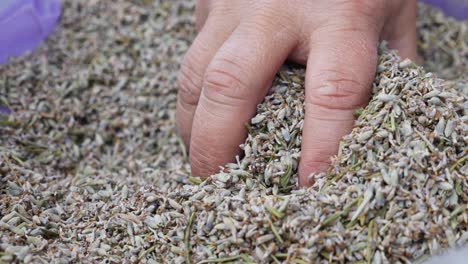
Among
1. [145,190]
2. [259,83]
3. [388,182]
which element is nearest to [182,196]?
[145,190]

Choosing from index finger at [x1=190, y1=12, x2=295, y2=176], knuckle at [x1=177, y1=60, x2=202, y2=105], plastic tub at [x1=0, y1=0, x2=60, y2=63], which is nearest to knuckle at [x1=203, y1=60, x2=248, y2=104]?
index finger at [x1=190, y1=12, x2=295, y2=176]

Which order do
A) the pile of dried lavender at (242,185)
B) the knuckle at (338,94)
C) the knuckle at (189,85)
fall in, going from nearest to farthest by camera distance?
1. the pile of dried lavender at (242,185)
2. the knuckle at (338,94)
3. the knuckle at (189,85)

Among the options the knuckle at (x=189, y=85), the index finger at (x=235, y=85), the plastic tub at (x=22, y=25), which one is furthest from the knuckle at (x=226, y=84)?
the plastic tub at (x=22, y=25)

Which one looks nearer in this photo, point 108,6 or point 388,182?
point 388,182

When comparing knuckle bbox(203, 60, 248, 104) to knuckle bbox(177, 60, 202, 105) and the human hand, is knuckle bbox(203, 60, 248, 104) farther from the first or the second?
knuckle bbox(177, 60, 202, 105)

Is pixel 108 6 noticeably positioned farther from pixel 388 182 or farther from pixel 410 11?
pixel 388 182

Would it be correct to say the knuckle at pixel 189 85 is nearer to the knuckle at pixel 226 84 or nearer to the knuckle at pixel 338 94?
the knuckle at pixel 226 84

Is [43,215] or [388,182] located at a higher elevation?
[388,182]
